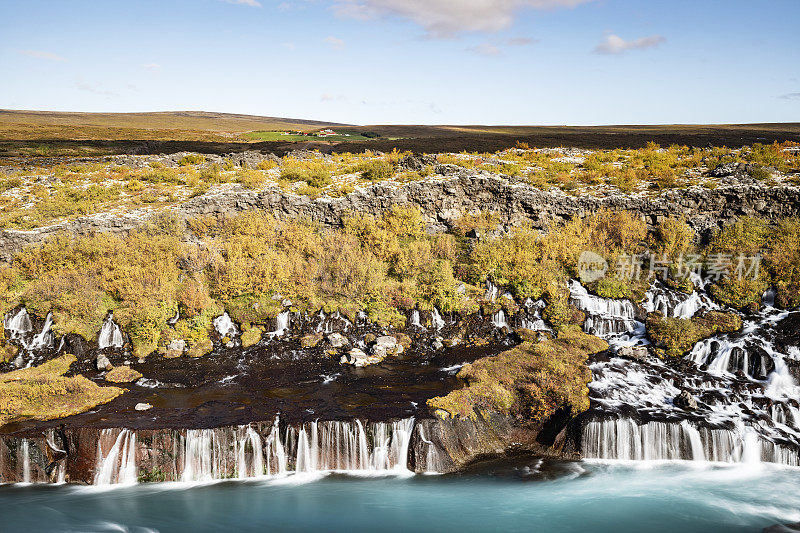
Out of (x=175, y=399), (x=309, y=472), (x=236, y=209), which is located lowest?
(x=309, y=472)

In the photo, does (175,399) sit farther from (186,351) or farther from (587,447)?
(587,447)

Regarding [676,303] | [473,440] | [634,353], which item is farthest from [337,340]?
[676,303]

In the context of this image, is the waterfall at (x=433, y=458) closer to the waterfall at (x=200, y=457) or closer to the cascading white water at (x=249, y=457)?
the cascading white water at (x=249, y=457)

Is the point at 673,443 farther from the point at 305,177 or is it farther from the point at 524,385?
the point at 305,177

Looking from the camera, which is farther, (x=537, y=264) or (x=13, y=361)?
(x=537, y=264)

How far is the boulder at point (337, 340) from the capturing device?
1879 cm

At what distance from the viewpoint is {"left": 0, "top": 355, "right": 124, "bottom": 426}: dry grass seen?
1347 centimetres

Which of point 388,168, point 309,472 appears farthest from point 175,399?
point 388,168

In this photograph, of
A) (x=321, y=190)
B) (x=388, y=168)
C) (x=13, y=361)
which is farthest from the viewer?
(x=388, y=168)

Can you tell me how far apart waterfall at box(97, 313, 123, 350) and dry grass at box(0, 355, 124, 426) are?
7.35ft

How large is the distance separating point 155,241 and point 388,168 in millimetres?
13890

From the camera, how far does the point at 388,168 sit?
94.8 feet

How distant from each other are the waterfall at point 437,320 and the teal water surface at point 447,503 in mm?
7766

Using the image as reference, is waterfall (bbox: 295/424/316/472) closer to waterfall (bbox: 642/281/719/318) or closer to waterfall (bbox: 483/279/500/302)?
waterfall (bbox: 483/279/500/302)
